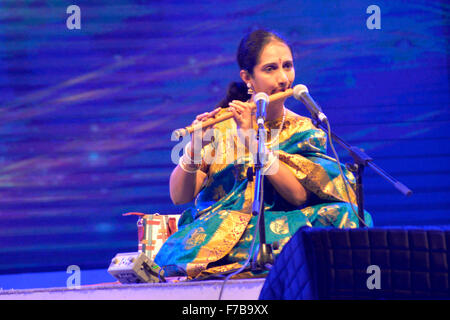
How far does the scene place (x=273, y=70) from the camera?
9.19ft

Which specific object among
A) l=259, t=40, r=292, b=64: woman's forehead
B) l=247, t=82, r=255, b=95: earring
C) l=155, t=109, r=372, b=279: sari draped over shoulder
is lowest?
l=155, t=109, r=372, b=279: sari draped over shoulder

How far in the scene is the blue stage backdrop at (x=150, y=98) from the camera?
5.11m

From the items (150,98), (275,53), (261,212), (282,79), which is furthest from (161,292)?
(150,98)

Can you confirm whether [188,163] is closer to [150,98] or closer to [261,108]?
[261,108]

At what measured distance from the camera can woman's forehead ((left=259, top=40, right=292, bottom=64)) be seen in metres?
2.82

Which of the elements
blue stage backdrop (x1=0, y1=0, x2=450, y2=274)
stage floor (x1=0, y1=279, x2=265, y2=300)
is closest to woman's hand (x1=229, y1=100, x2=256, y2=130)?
stage floor (x1=0, y1=279, x2=265, y2=300)

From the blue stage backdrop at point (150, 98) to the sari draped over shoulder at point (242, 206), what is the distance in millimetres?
2222

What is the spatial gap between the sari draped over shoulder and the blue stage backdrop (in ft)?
7.29

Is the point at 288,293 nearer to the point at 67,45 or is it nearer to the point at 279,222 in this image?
the point at 279,222

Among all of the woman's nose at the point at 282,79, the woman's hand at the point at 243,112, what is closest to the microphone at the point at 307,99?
the woman's hand at the point at 243,112

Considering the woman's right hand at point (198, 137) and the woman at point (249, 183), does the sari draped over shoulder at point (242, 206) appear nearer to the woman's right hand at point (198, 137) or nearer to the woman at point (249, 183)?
the woman at point (249, 183)

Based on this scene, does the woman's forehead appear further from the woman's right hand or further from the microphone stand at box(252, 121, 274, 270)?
the microphone stand at box(252, 121, 274, 270)

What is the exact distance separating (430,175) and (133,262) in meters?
3.86

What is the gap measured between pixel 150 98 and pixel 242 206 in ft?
8.82
